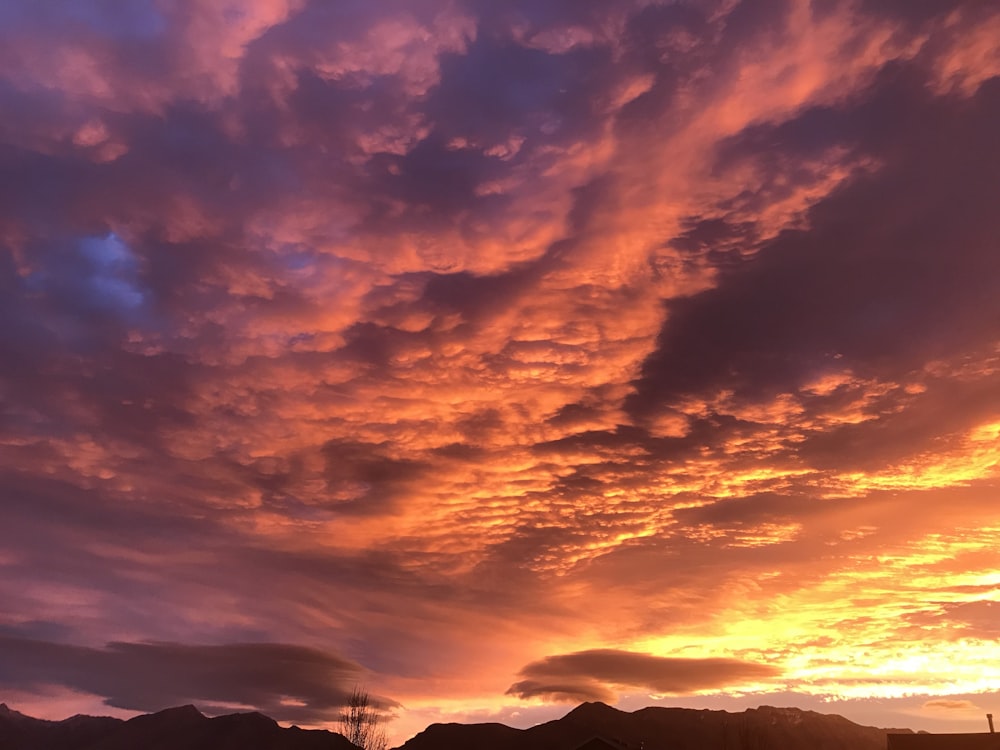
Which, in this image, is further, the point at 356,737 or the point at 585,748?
the point at 356,737

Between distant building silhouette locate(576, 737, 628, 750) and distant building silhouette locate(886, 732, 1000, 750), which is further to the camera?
distant building silhouette locate(576, 737, 628, 750)

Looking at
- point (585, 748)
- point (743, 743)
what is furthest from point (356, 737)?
point (743, 743)

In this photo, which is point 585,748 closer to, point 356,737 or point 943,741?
point 356,737

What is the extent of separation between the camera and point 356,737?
3059 inches

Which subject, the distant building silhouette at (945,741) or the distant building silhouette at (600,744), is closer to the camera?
the distant building silhouette at (945,741)

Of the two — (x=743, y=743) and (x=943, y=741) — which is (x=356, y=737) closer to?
(x=743, y=743)

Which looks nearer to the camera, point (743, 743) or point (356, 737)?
point (743, 743)

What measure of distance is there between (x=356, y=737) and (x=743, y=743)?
35.8 m

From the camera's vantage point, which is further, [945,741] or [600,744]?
[945,741]

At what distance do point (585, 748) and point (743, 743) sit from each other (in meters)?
13.5

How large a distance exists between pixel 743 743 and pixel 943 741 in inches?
684

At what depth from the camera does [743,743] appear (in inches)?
2721

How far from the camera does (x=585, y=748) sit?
69.4 m

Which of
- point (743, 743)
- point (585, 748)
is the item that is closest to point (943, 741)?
point (743, 743)
